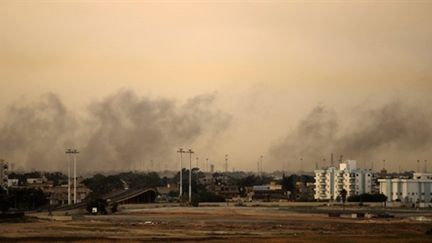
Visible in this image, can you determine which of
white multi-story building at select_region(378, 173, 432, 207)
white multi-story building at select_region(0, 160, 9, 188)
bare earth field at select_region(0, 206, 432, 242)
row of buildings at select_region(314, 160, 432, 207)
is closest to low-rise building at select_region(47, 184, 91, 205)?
white multi-story building at select_region(0, 160, 9, 188)

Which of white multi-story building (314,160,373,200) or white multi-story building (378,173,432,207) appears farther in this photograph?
white multi-story building (314,160,373,200)

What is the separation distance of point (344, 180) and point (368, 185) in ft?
17.1

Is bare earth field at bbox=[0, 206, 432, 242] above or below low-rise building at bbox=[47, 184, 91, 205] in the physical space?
below

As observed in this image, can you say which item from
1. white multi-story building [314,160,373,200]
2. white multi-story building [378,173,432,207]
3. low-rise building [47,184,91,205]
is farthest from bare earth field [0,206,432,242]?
white multi-story building [314,160,373,200]

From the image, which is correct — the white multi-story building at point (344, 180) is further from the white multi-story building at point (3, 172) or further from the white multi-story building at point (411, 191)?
the white multi-story building at point (3, 172)

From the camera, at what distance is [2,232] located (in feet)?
232

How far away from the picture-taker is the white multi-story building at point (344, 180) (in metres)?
183

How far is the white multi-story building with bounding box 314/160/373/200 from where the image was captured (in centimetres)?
18262

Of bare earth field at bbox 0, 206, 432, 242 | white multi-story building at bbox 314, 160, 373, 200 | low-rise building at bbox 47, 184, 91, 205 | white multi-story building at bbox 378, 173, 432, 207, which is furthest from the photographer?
white multi-story building at bbox 314, 160, 373, 200

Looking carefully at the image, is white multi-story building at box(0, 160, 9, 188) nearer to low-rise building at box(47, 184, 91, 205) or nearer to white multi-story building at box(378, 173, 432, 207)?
low-rise building at box(47, 184, 91, 205)

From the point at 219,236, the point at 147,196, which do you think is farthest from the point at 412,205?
the point at 219,236

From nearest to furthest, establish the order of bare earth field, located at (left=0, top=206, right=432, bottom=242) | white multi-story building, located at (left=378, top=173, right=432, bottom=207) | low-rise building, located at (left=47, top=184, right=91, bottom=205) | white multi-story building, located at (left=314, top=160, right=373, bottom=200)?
bare earth field, located at (left=0, top=206, right=432, bottom=242) → white multi-story building, located at (left=378, top=173, right=432, bottom=207) → low-rise building, located at (left=47, top=184, right=91, bottom=205) → white multi-story building, located at (left=314, top=160, right=373, bottom=200)

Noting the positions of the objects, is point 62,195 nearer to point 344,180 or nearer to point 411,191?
point 344,180

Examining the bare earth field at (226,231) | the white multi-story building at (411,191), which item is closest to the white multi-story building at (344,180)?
the white multi-story building at (411,191)
